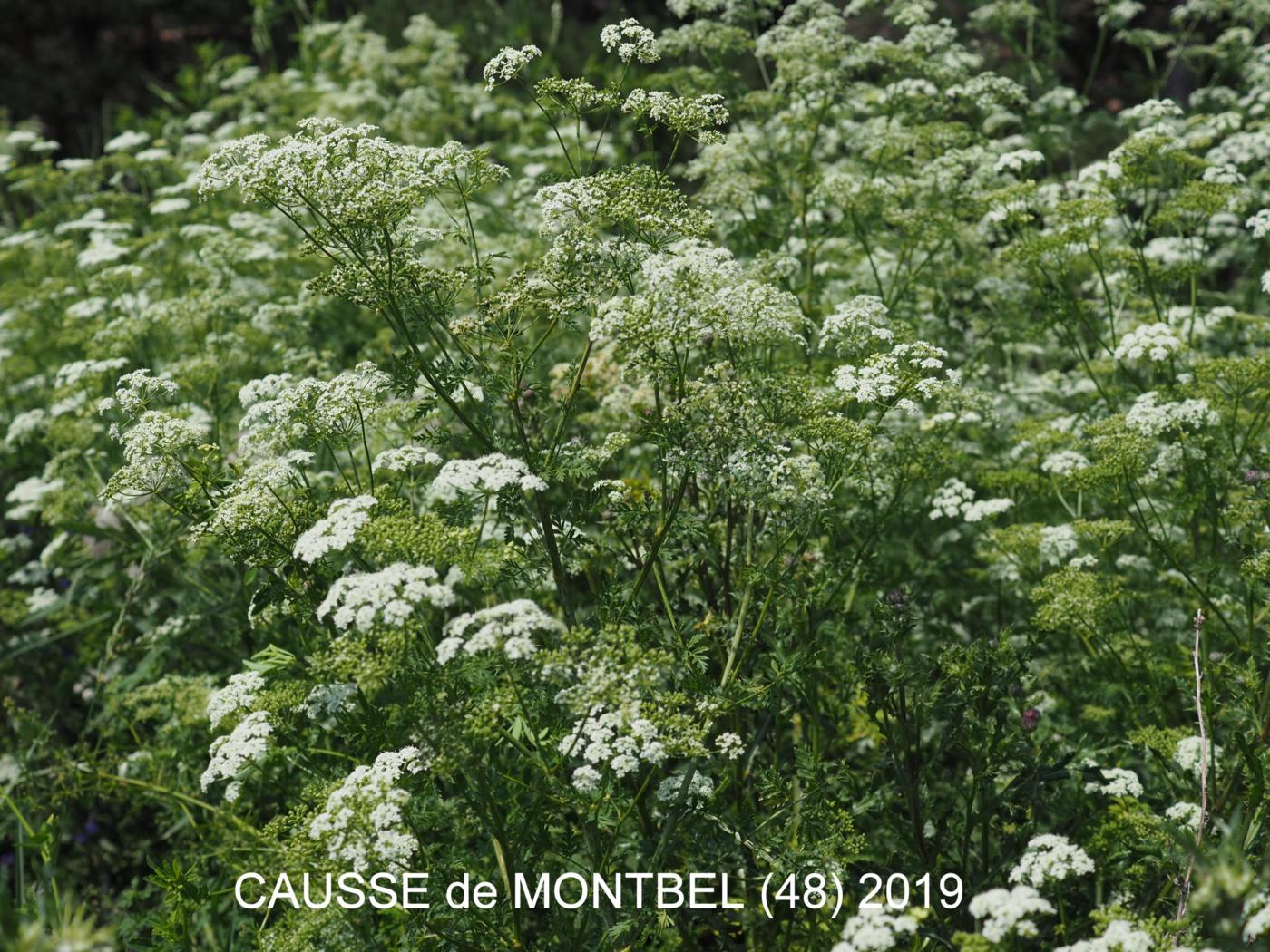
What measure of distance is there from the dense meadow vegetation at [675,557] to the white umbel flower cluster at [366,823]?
0.06ft

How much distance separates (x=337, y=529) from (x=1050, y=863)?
217 cm

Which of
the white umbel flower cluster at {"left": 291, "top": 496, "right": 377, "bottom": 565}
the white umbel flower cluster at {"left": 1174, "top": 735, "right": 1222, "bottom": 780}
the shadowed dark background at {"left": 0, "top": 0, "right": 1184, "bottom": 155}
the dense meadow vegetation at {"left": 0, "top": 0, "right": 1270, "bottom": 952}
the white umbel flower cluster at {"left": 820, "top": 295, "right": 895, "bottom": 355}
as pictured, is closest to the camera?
the white umbel flower cluster at {"left": 291, "top": 496, "right": 377, "bottom": 565}

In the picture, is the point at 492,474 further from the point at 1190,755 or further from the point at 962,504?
the point at 962,504

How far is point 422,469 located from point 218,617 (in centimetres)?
179

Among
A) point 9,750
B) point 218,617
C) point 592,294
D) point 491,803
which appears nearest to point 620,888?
point 491,803

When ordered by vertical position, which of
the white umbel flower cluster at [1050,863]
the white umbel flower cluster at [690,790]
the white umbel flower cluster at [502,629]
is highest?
the white umbel flower cluster at [502,629]

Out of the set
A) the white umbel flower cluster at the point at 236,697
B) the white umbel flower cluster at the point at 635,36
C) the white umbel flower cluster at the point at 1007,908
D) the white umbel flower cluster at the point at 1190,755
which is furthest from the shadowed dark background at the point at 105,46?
the white umbel flower cluster at the point at 1007,908

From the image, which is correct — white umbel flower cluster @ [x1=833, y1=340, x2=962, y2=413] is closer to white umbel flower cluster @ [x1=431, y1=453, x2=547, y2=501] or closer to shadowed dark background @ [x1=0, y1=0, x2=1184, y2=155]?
white umbel flower cluster @ [x1=431, y1=453, x2=547, y2=501]

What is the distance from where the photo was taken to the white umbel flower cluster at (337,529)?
10.2 feet

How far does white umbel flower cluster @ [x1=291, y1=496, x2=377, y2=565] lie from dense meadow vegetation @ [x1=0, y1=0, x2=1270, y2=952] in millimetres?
14

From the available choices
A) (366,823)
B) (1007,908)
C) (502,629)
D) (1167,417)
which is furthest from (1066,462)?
(366,823)

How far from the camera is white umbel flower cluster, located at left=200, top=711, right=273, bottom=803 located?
3377mm

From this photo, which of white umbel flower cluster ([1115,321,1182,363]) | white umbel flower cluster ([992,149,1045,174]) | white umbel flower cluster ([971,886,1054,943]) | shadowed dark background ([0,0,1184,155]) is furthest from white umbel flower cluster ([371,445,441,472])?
shadowed dark background ([0,0,1184,155])

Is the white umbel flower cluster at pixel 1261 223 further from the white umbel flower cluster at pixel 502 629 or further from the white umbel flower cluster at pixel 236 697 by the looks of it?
the white umbel flower cluster at pixel 236 697
